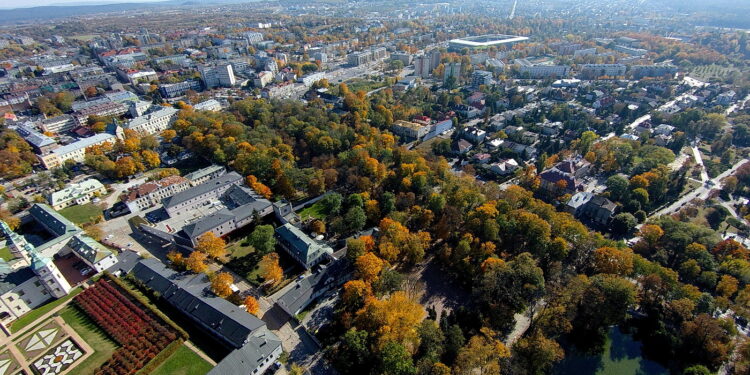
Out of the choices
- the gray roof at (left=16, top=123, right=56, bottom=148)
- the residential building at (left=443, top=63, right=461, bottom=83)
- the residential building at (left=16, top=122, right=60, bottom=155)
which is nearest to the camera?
the residential building at (left=16, top=122, right=60, bottom=155)

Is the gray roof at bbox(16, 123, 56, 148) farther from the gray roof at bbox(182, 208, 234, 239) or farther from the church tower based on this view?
the gray roof at bbox(182, 208, 234, 239)

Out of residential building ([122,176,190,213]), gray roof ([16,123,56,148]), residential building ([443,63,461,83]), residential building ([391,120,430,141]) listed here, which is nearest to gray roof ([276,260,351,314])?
residential building ([122,176,190,213])

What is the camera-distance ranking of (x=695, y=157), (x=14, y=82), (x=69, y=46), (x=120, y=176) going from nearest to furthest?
(x=120, y=176) < (x=695, y=157) < (x=14, y=82) < (x=69, y=46)

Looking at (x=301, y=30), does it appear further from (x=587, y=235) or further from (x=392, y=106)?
(x=587, y=235)

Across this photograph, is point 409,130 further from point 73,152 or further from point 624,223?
point 73,152

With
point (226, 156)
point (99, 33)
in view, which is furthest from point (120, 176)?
point (99, 33)

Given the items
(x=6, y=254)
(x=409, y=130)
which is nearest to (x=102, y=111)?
(x=6, y=254)

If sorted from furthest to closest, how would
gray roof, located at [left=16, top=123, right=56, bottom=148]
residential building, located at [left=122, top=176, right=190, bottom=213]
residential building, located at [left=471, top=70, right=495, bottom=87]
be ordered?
residential building, located at [left=471, top=70, right=495, bottom=87] < gray roof, located at [left=16, top=123, right=56, bottom=148] < residential building, located at [left=122, top=176, right=190, bottom=213]
